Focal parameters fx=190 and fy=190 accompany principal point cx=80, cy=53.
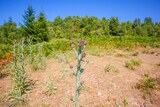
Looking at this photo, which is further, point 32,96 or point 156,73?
point 156,73

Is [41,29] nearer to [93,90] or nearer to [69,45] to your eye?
[69,45]

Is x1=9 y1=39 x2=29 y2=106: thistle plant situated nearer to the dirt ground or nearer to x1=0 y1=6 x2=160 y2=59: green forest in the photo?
the dirt ground

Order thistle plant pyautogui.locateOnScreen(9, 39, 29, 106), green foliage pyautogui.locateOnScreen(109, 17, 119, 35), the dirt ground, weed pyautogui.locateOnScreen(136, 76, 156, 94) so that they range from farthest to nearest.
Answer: green foliage pyautogui.locateOnScreen(109, 17, 119, 35) < weed pyautogui.locateOnScreen(136, 76, 156, 94) < thistle plant pyautogui.locateOnScreen(9, 39, 29, 106) < the dirt ground

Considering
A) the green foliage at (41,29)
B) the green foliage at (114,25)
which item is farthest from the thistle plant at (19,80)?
the green foliage at (114,25)

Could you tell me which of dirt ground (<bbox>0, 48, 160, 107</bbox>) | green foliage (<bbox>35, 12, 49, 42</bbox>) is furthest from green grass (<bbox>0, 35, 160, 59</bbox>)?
dirt ground (<bbox>0, 48, 160, 107</bbox>)

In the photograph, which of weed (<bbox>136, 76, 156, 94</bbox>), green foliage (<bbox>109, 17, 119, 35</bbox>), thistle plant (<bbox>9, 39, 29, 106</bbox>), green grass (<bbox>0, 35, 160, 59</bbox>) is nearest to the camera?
thistle plant (<bbox>9, 39, 29, 106</bbox>)

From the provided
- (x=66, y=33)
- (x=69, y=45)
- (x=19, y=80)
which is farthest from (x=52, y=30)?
(x=19, y=80)

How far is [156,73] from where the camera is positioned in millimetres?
10039

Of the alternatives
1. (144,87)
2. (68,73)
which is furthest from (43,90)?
(144,87)

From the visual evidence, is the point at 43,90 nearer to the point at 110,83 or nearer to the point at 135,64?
the point at 110,83

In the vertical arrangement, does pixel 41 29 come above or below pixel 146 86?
above

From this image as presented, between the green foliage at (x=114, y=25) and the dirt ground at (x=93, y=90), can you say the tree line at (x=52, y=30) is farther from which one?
the dirt ground at (x=93, y=90)

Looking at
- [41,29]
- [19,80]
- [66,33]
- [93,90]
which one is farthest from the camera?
[66,33]

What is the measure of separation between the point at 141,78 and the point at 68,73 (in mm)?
3501
